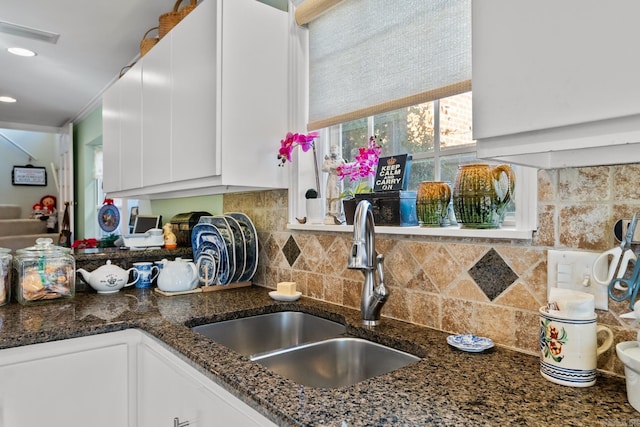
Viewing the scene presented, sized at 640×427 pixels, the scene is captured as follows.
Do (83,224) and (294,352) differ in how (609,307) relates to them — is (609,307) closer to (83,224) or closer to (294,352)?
(294,352)

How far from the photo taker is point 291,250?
180 cm

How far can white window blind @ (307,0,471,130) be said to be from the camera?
1.24 meters

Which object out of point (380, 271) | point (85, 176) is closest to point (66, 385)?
point (380, 271)

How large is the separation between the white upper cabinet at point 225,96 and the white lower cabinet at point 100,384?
2.29ft

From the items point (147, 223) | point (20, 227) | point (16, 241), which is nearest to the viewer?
point (147, 223)

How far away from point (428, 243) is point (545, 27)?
0.72m

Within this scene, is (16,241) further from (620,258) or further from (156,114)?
(620,258)

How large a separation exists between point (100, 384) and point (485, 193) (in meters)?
1.30

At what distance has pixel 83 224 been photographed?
5258 mm

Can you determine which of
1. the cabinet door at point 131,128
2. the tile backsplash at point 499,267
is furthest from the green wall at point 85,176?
the tile backsplash at point 499,267

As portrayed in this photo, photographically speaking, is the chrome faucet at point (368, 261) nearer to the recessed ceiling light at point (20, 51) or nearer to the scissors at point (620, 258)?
the scissors at point (620, 258)

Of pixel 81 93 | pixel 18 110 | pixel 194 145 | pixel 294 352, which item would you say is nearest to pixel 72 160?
pixel 18 110

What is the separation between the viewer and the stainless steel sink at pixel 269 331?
4.87 ft

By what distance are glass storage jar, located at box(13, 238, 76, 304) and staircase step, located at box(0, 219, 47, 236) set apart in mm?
5129
